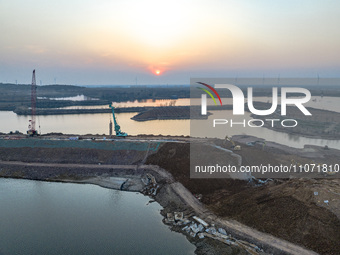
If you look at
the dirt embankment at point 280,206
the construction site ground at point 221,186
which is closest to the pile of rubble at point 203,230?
the construction site ground at point 221,186

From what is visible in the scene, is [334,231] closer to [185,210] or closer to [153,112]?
[185,210]

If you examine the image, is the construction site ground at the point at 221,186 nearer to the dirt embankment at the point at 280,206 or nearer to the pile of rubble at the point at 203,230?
the dirt embankment at the point at 280,206

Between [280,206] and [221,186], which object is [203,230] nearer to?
[280,206]

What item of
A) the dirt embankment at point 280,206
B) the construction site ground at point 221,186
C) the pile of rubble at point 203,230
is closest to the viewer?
the dirt embankment at point 280,206

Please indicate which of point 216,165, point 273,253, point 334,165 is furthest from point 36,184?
point 334,165

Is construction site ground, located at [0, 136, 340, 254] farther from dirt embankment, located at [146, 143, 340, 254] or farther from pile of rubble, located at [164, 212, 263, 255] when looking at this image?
pile of rubble, located at [164, 212, 263, 255]

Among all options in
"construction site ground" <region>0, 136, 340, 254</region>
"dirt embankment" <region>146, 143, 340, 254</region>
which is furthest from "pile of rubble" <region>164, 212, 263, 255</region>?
"dirt embankment" <region>146, 143, 340, 254</region>

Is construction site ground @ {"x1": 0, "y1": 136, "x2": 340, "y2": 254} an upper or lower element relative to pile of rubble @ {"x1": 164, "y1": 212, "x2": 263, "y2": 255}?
upper
